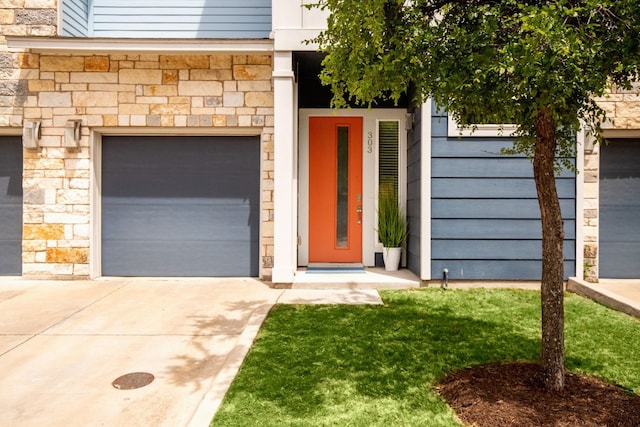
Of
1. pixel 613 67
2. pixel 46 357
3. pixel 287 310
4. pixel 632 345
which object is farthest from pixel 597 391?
pixel 46 357

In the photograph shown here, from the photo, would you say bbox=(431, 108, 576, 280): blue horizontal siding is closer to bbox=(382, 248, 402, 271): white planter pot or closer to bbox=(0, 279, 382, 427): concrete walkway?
bbox=(382, 248, 402, 271): white planter pot

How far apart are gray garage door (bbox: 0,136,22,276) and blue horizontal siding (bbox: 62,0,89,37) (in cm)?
162

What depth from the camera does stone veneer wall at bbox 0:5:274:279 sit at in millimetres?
5555

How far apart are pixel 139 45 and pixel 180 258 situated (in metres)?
2.78

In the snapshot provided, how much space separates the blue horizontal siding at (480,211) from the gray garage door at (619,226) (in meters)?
0.86

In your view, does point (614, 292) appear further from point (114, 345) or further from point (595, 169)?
point (114, 345)

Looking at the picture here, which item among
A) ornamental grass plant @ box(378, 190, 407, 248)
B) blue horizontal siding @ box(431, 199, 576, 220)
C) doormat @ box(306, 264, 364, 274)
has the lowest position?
doormat @ box(306, 264, 364, 274)

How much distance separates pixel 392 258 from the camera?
232 inches

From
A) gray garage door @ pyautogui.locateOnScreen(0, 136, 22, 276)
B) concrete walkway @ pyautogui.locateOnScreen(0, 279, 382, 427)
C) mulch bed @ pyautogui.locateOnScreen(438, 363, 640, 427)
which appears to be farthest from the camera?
gray garage door @ pyautogui.locateOnScreen(0, 136, 22, 276)

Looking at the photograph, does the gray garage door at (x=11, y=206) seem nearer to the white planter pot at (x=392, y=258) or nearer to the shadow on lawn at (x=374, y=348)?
the shadow on lawn at (x=374, y=348)

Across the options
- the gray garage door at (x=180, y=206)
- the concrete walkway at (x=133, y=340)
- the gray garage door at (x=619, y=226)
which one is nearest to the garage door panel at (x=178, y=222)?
the gray garage door at (x=180, y=206)

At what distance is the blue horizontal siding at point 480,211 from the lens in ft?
16.8

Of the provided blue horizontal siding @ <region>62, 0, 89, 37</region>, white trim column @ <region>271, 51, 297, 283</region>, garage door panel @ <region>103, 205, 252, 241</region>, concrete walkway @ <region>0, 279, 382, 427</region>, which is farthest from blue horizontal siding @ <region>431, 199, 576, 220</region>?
blue horizontal siding @ <region>62, 0, 89, 37</region>

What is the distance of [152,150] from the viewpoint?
19.3ft
